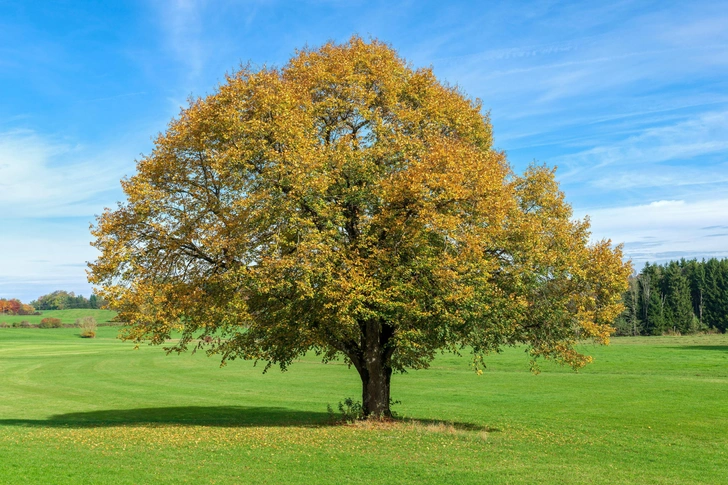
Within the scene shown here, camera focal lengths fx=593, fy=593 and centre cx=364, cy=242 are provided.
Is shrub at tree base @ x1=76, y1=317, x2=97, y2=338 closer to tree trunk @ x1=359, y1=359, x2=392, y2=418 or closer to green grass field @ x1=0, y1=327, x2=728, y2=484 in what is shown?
green grass field @ x1=0, y1=327, x2=728, y2=484

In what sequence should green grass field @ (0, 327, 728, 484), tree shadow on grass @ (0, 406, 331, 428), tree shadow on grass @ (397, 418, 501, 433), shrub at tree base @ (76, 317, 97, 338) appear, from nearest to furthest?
green grass field @ (0, 327, 728, 484) < tree shadow on grass @ (397, 418, 501, 433) < tree shadow on grass @ (0, 406, 331, 428) < shrub at tree base @ (76, 317, 97, 338)

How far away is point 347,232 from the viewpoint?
86.1ft

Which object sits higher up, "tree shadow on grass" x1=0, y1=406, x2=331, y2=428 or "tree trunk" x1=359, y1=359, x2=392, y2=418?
"tree trunk" x1=359, y1=359, x2=392, y2=418

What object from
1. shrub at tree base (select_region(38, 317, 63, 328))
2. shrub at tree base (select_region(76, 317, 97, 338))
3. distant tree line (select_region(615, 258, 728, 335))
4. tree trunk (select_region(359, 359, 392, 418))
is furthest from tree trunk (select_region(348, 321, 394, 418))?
shrub at tree base (select_region(38, 317, 63, 328))

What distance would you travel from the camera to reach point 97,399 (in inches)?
1961

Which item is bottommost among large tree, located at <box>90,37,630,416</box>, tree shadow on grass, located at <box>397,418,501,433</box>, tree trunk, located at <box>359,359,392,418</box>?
tree shadow on grass, located at <box>397,418,501,433</box>

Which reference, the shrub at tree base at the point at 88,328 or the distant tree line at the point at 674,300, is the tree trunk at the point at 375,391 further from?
the shrub at tree base at the point at 88,328

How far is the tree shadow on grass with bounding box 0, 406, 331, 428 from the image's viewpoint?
33.1m

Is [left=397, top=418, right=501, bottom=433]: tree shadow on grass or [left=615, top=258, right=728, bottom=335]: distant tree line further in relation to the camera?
[left=615, top=258, right=728, bottom=335]: distant tree line

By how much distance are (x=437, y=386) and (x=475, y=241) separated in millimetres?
36941

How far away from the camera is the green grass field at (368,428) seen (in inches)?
762

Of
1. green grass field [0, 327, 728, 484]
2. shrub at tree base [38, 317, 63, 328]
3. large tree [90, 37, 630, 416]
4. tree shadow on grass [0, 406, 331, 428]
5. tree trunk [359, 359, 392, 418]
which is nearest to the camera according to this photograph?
green grass field [0, 327, 728, 484]

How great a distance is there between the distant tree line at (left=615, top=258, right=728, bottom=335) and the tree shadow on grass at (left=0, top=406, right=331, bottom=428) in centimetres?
12790

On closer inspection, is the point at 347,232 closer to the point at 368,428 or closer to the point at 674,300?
the point at 368,428
